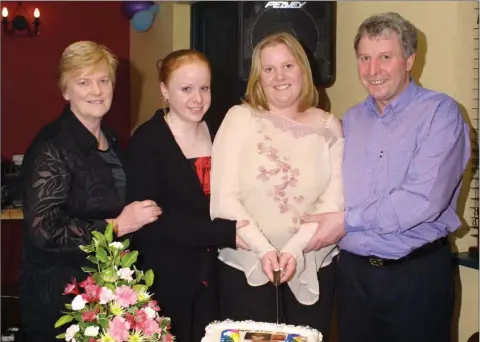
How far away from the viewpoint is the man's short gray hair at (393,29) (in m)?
2.09

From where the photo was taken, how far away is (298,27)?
135 inches

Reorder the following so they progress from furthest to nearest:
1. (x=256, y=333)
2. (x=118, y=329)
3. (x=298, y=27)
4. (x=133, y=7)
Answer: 1. (x=133, y=7)
2. (x=298, y=27)
3. (x=256, y=333)
4. (x=118, y=329)

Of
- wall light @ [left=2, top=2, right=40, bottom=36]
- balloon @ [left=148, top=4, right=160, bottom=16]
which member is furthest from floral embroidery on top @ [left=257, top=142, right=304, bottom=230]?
wall light @ [left=2, top=2, right=40, bottom=36]

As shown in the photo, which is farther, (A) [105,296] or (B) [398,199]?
(B) [398,199]

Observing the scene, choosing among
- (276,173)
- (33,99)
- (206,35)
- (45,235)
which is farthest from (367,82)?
(33,99)

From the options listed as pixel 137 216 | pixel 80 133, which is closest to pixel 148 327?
pixel 137 216

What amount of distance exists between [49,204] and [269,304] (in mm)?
744

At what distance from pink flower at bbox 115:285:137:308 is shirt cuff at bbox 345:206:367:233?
2.84 feet

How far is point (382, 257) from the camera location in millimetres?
2117

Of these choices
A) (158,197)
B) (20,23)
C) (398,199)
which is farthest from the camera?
(20,23)

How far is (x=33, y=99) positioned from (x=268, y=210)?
11.6 feet

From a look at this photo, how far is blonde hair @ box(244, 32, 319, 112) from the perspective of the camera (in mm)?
2100

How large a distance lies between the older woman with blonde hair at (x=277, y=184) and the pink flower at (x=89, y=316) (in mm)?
684

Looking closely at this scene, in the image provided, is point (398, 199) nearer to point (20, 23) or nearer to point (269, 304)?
point (269, 304)
